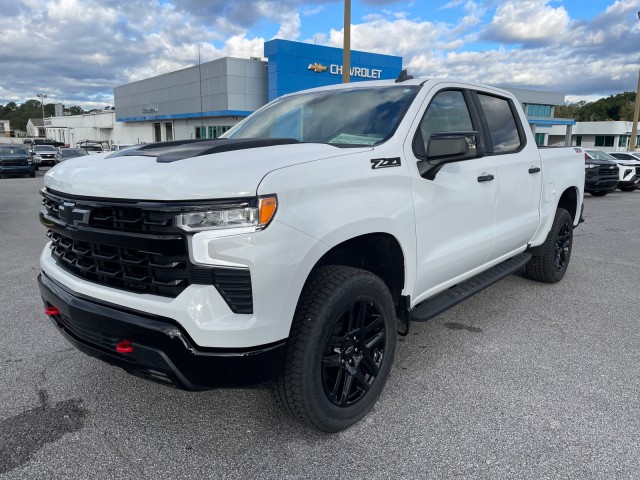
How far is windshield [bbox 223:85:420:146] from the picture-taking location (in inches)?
125

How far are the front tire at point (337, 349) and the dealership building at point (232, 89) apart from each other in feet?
84.8

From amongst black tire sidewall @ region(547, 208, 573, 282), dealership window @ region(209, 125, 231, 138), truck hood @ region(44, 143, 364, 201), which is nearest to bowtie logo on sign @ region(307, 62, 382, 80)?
dealership window @ region(209, 125, 231, 138)

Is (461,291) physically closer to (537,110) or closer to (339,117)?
(339,117)

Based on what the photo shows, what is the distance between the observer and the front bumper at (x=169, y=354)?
86.3 inches

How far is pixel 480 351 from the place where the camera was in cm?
383

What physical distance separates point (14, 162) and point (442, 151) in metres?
26.4

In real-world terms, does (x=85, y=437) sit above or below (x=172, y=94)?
below

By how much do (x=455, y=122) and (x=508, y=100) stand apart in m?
1.21

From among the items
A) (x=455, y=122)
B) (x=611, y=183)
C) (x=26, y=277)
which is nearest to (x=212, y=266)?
(x=455, y=122)

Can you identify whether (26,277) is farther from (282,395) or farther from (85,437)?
(282,395)

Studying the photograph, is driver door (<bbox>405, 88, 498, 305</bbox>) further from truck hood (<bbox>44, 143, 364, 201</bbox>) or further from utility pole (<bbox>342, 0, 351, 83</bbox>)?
utility pole (<bbox>342, 0, 351, 83</bbox>)

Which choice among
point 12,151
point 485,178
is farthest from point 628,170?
point 12,151

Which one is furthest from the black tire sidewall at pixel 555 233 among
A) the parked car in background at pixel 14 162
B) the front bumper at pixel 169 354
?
the parked car in background at pixel 14 162

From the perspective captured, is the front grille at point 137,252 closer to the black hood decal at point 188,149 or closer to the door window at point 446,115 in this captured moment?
the black hood decal at point 188,149
